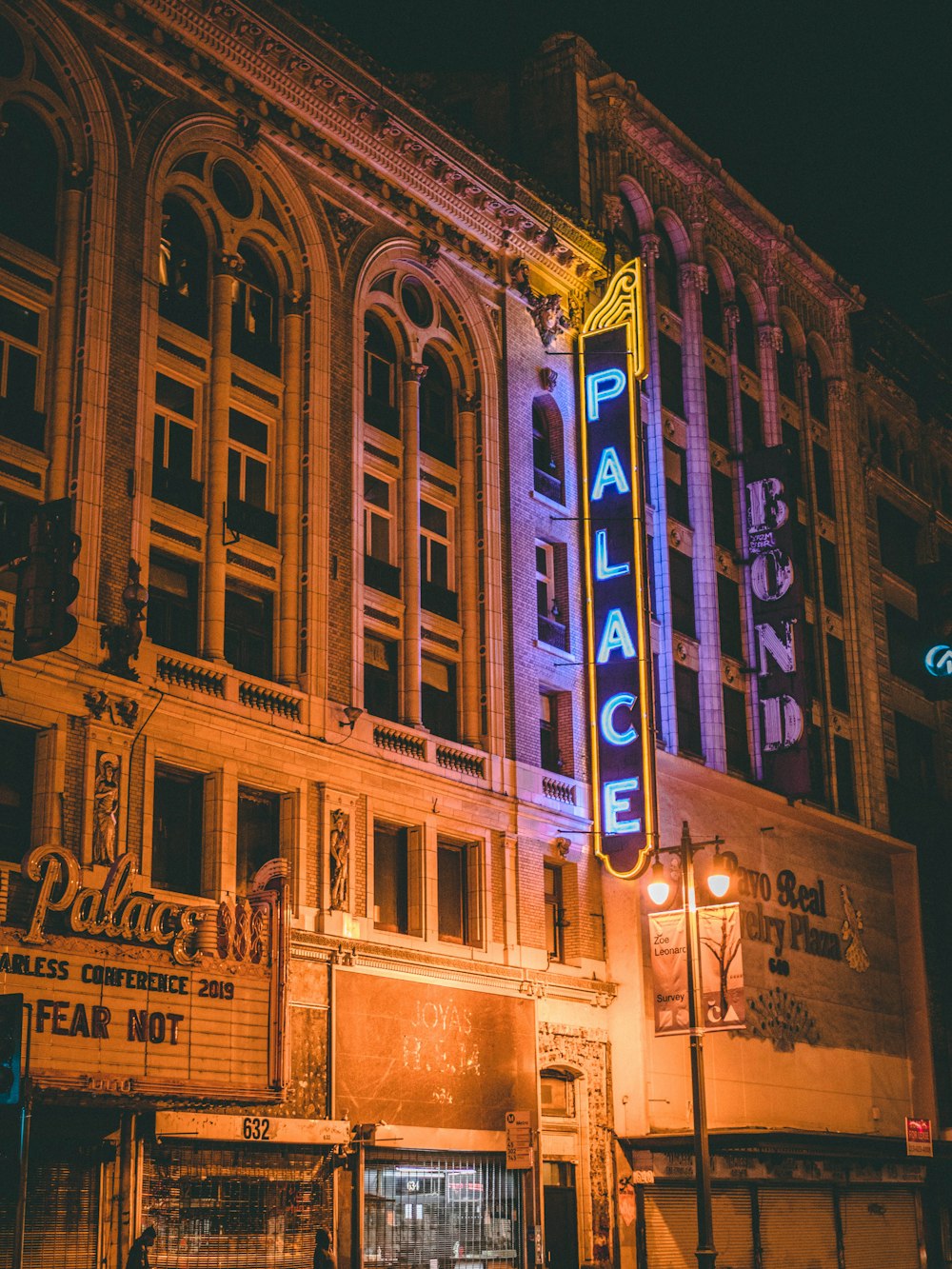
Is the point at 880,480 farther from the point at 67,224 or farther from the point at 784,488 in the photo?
the point at 67,224

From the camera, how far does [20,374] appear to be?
96.8 ft

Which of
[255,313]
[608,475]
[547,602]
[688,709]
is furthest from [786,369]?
[255,313]

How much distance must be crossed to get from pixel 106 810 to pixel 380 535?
11.2 m

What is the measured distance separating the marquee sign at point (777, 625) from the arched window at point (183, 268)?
831 inches

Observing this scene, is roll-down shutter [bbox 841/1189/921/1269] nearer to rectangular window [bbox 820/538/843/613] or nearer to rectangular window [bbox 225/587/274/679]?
rectangular window [bbox 820/538/843/613]

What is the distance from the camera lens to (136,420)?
30.8 metres

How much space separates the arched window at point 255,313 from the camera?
112ft

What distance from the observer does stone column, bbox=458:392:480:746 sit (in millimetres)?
37812

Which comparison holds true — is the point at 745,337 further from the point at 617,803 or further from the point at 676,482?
the point at 617,803

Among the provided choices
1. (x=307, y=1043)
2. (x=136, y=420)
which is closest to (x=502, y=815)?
(x=307, y=1043)

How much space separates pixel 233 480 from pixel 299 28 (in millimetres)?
10154

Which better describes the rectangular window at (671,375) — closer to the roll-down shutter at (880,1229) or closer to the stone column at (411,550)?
the stone column at (411,550)

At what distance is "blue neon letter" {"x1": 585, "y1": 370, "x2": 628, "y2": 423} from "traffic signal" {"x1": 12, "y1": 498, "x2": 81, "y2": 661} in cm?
1920

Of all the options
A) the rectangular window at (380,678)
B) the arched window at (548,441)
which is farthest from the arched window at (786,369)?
the rectangular window at (380,678)
